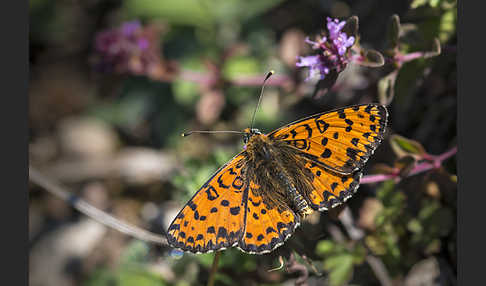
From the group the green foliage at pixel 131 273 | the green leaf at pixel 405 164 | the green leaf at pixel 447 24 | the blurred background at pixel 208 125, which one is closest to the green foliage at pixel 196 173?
the blurred background at pixel 208 125

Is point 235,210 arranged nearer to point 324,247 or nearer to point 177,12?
point 324,247

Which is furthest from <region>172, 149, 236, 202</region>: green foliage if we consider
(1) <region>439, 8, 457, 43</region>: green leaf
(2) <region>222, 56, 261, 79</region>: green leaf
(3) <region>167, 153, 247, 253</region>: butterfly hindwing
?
(1) <region>439, 8, 457, 43</region>: green leaf

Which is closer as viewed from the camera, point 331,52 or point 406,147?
point 331,52

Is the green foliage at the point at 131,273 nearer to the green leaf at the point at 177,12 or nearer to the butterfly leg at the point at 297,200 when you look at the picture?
the butterfly leg at the point at 297,200

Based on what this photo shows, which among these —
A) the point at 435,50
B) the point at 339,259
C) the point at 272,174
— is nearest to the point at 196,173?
the point at 272,174

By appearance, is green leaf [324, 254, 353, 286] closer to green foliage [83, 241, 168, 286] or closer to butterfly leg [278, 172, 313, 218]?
butterfly leg [278, 172, 313, 218]

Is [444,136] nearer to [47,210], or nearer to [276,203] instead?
[276,203]

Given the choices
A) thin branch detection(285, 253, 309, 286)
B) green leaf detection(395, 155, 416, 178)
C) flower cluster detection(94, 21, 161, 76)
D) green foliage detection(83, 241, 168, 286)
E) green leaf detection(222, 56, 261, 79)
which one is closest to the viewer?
thin branch detection(285, 253, 309, 286)
